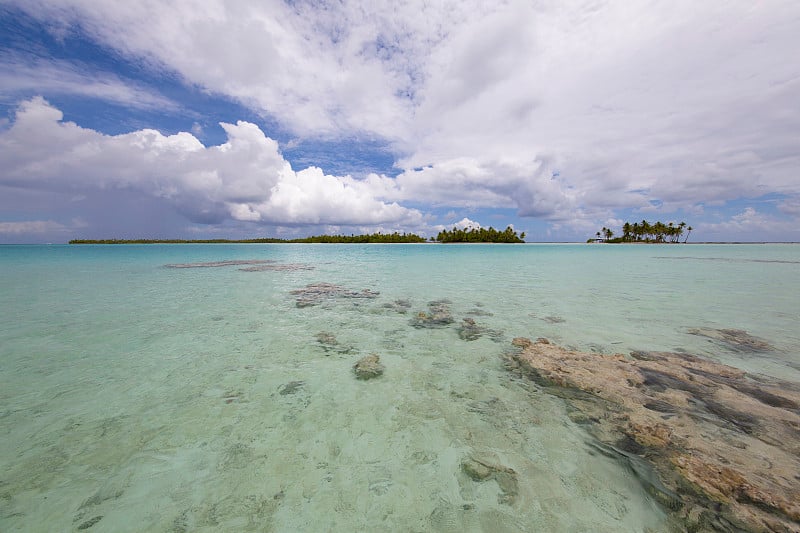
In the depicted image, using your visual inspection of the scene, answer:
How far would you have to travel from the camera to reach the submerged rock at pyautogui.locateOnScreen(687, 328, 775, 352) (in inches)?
356

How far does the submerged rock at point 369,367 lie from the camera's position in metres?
7.48

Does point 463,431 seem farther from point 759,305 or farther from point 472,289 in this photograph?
point 759,305

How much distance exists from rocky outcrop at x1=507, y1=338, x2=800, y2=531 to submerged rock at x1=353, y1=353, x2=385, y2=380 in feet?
11.6

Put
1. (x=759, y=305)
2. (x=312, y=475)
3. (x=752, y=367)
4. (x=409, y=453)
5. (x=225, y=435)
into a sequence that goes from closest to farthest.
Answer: (x=312, y=475) < (x=409, y=453) < (x=225, y=435) < (x=752, y=367) < (x=759, y=305)

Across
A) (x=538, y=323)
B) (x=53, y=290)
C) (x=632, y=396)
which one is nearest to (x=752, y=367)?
(x=632, y=396)

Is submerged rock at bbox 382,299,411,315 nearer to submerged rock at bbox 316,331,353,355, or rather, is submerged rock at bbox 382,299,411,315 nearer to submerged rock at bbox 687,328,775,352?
submerged rock at bbox 316,331,353,355

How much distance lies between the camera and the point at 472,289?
64.7ft

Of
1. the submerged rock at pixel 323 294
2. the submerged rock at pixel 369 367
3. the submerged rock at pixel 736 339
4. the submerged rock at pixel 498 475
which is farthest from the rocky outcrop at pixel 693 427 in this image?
the submerged rock at pixel 323 294

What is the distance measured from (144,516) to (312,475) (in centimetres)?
199

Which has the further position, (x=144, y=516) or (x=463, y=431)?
(x=463, y=431)

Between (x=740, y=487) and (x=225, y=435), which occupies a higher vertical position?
(x=740, y=487)

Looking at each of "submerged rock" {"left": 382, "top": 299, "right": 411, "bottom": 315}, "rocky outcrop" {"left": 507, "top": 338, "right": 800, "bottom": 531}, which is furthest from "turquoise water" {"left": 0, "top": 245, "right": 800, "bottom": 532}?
"submerged rock" {"left": 382, "top": 299, "right": 411, "bottom": 315}

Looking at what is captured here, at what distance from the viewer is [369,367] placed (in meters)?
7.82

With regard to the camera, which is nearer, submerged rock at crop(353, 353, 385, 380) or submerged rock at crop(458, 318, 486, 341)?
submerged rock at crop(353, 353, 385, 380)
